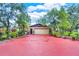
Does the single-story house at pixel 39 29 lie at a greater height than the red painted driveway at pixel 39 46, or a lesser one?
greater

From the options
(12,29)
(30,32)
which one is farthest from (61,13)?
(12,29)

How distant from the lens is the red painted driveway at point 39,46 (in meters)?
2.42

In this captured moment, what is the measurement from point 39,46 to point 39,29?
0.19 m

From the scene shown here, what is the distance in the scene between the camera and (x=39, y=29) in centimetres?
248

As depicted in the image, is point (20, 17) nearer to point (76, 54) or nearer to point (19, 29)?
point (19, 29)

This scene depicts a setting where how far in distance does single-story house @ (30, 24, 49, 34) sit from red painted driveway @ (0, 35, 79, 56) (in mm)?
47

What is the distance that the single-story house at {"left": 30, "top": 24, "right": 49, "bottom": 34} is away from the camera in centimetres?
246

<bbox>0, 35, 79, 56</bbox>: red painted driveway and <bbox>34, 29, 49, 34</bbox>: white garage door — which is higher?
<bbox>34, 29, 49, 34</bbox>: white garage door

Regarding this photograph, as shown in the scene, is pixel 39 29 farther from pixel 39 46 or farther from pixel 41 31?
pixel 39 46

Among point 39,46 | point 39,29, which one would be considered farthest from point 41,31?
point 39,46

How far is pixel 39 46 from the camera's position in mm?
2436

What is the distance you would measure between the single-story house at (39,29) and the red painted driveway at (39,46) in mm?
47

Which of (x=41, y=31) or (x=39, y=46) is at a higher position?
(x=41, y=31)

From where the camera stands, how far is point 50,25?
2484 mm
